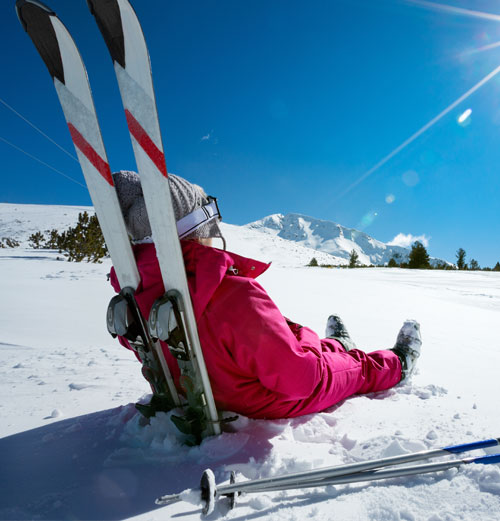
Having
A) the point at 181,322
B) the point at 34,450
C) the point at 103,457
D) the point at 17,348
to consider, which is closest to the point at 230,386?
the point at 181,322

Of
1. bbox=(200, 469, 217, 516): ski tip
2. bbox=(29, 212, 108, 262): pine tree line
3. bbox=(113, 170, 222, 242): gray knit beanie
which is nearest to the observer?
bbox=(200, 469, 217, 516): ski tip

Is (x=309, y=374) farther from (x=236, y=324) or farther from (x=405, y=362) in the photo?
(x=405, y=362)

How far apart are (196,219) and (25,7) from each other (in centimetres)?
97

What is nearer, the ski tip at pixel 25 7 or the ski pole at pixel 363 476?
the ski pole at pixel 363 476

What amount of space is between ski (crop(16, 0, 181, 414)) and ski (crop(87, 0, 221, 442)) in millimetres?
193

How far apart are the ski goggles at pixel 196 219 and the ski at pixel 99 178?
0.78 feet

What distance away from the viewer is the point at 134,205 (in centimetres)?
134

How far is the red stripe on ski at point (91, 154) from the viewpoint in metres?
1.29

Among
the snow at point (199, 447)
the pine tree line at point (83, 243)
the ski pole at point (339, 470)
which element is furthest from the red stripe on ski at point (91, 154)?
the pine tree line at point (83, 243)

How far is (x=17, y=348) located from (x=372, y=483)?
2.85m

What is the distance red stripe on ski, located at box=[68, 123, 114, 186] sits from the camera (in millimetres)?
1287

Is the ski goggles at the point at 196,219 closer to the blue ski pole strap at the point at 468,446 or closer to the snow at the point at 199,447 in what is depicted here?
the snow at the point at 199,447

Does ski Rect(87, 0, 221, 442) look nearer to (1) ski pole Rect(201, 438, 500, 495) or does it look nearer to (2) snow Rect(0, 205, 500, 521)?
(2) snow Rect(0, 205, 500, 521)

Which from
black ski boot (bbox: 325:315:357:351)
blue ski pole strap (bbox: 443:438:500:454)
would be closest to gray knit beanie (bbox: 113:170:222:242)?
blue ski pole strap (bbox: 443:438:500:454)
